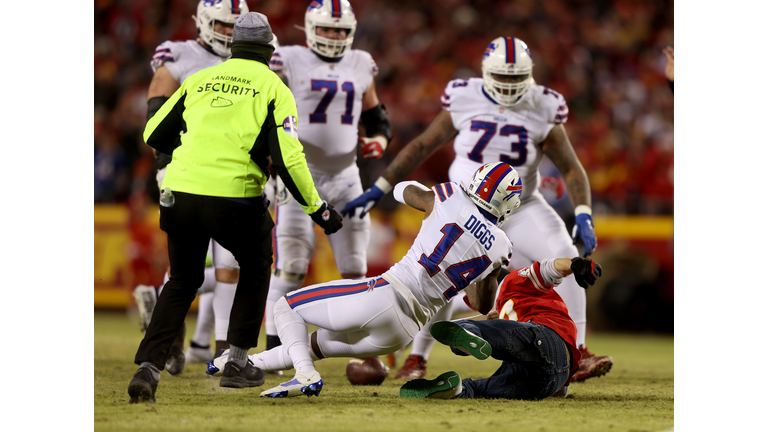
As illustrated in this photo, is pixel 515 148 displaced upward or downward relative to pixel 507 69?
downward

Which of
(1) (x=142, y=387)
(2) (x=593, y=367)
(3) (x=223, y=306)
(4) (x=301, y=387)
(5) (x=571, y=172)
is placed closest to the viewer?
(1) (x=142, y=387)

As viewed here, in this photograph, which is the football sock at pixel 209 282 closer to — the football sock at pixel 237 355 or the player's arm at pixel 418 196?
the football sock at pixel 237 355

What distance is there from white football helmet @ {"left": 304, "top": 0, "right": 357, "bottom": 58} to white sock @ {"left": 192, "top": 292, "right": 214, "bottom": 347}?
5.63 feet

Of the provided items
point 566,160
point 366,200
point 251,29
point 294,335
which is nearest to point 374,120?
point 366,200

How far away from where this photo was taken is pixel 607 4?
12383mm

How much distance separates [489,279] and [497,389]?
0.51m

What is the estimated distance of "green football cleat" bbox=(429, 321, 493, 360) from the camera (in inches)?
119

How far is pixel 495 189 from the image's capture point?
3293 mm

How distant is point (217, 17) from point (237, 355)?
2.04 meters

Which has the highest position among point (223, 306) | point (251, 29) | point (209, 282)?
point (251, 29)

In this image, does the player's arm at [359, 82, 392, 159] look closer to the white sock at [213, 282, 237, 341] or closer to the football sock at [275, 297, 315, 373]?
the white sock at [213, 282, 237, 341]

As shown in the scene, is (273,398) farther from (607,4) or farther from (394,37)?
(607,4)

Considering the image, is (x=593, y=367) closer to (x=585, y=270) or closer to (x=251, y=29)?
(x=585, y=270)

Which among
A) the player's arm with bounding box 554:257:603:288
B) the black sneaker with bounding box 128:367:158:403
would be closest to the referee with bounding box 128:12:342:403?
the black sneaker with bounding box 128:367:158:403
